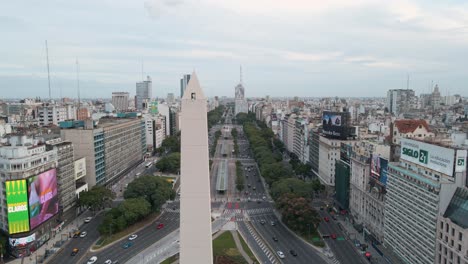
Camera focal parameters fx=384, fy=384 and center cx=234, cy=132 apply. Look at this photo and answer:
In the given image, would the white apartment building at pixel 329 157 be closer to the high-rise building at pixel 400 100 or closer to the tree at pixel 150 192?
the tree at pixel 150 192

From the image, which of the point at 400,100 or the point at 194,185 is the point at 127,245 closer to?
the point at 194,185

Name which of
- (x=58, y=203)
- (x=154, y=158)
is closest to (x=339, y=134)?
(x=58, y=203)

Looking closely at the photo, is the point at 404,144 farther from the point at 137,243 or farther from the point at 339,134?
the point at 137,243

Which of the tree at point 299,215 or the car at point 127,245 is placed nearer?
the car at point 127,245

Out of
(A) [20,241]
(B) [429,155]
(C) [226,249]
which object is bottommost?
(C) [226,249]

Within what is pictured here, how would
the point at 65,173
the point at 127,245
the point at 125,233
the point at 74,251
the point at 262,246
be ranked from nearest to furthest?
the point at 74,251, the point at 127,245, the point at 262,246, the point at 125,233, the point at 65,173

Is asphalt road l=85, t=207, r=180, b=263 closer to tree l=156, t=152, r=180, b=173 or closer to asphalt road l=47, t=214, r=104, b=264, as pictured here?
asphalt road l=47, t=214, r=104, b=264

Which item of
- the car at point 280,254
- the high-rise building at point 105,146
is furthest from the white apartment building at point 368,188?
the high-rise building at point 105,146

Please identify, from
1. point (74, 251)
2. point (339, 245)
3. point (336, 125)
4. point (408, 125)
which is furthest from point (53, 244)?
point (408, 125)
